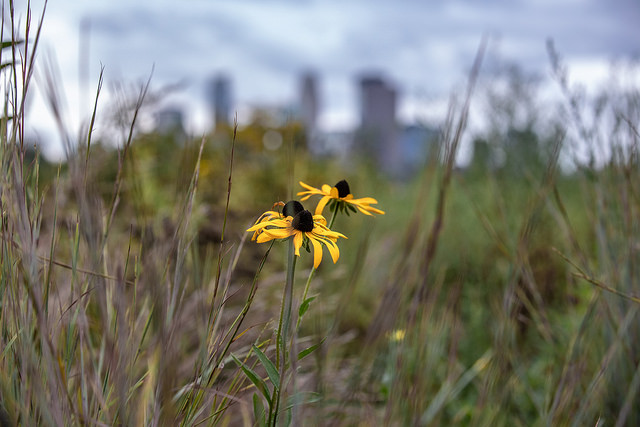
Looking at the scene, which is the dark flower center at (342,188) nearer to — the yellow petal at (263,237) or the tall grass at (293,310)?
the tall grass at (293,310)

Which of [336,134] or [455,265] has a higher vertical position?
[336,134]

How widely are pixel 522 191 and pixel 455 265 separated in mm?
663

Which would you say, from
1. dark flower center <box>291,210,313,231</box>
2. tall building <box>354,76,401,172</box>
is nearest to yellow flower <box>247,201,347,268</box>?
dark flower center <box>291,210,313,231</box>

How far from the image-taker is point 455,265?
371 cm

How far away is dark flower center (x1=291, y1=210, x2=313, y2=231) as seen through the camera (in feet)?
2.34

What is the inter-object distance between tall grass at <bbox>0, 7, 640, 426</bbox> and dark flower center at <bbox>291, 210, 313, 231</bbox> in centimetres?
6

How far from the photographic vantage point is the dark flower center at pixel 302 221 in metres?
0.71

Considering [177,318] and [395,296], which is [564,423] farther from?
[177,318]

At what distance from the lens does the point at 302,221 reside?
714 millimetres

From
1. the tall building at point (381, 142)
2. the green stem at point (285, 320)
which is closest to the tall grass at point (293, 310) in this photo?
the green stem at point (285, 320)

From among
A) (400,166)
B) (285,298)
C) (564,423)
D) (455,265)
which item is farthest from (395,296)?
(400,166)

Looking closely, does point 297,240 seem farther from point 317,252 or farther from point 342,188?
point 342,188

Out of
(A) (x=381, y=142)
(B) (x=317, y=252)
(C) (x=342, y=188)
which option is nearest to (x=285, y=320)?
(B) (x=317, y=252)

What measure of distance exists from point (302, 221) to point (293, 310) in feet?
0.70
